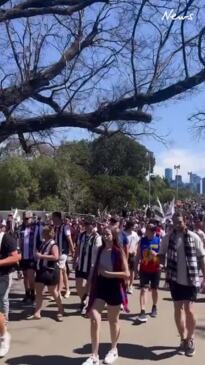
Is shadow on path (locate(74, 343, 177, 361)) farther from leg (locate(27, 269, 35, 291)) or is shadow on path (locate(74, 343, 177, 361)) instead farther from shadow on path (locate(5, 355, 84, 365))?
leg (locate(27, 269, 35, 291))

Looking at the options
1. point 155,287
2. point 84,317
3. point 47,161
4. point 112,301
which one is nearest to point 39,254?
point 84,317

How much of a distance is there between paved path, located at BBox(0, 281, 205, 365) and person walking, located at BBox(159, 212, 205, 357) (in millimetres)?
291

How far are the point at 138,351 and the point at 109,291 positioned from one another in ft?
3.34

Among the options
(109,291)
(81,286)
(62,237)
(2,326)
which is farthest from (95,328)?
(62,237)

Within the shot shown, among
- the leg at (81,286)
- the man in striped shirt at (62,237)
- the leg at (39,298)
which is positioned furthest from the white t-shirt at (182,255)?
the man in striped shirt at (62,237)

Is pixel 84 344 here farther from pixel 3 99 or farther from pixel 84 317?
pixel 3 99

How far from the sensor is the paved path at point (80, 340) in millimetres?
7496

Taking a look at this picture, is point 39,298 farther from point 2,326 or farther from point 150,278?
point 2,326

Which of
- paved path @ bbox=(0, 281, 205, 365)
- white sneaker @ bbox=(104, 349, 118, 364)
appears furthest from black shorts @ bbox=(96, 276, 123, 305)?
paved path @ bbox=(0, 281, 205, 365)

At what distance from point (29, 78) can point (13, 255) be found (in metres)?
5.67

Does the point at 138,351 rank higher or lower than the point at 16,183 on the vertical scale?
lower

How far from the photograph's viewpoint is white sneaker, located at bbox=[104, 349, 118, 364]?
7.27 m

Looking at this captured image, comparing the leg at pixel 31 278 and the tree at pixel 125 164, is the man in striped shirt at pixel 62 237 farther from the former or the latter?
the tree at pixel 125 164

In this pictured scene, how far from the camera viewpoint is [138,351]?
7.91 meters
